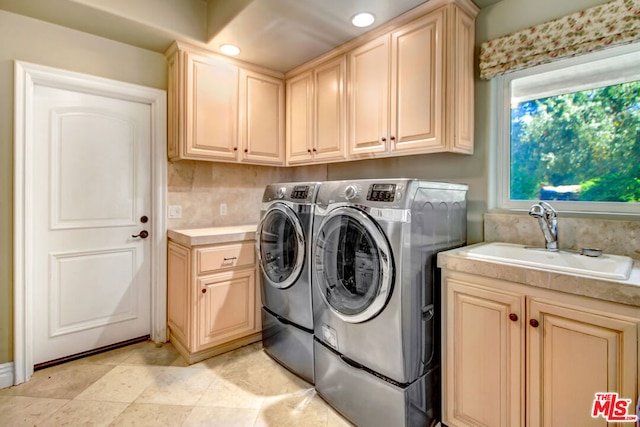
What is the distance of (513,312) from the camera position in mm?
1248

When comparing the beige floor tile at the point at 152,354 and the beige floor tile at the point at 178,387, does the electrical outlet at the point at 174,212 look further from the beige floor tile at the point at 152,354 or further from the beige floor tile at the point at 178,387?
the beige floor tile at the point at 178,387

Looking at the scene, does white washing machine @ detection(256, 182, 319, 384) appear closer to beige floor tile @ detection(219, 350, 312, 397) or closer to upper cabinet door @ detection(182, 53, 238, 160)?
beige floor tile @ detection(219, 350, 312, 397)

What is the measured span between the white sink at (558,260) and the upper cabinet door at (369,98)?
0.91 meters

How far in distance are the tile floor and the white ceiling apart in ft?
7.56

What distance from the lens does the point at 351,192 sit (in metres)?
1.58

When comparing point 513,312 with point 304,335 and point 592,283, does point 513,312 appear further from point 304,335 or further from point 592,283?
point 304,335

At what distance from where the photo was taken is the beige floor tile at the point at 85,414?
62.2 inches

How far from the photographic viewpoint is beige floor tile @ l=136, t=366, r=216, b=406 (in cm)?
177

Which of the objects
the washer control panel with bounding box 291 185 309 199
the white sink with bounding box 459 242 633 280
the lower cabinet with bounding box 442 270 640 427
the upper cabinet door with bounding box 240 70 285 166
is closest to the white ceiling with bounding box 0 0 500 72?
the upper cabinet door with bounding box 240 70 285 166

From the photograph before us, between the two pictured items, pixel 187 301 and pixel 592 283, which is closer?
pixel 592 283

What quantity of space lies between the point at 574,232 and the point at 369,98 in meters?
1.43

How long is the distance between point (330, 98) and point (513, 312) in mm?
1886

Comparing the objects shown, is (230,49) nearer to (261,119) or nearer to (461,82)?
(261,119)

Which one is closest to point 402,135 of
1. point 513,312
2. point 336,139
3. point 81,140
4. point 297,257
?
point 336,139
